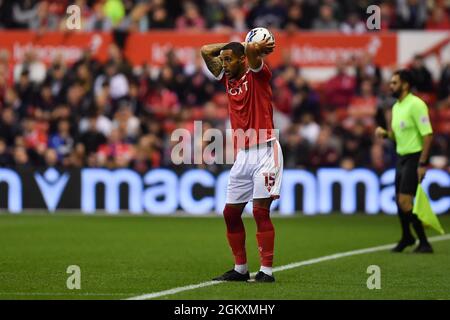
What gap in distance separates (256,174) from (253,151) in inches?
8.5

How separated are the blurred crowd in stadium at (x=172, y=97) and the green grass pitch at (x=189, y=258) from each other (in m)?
1.67

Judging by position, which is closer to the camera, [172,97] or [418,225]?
[418,225]

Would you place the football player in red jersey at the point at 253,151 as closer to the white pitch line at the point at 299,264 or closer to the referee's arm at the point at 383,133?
the white pitch line at the point at 299,264

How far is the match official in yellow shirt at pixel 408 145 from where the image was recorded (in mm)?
14008

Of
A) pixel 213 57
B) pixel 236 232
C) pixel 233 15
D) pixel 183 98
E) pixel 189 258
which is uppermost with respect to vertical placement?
pixel 233 15

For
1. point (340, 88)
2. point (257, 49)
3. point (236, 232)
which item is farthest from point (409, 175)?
point (340, 88)

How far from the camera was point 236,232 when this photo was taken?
35.6 feet

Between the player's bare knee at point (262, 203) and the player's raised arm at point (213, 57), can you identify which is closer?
the player's bare knee at point (262, 203)

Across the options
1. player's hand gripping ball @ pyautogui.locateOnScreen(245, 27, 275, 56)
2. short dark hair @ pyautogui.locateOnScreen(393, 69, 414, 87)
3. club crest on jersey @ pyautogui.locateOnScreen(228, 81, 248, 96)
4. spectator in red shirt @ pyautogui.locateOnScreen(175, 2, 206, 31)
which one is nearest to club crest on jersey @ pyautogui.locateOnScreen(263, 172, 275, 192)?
club crest on jersey @ pyautogui.locateOnScreen(228, 81, 248, 96)

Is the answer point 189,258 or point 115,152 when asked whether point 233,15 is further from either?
point 189,258

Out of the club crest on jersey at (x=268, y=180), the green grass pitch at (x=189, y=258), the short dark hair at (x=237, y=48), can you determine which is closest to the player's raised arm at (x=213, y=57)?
the short dark hair at (x=237, y=48)

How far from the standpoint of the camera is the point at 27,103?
23.2m

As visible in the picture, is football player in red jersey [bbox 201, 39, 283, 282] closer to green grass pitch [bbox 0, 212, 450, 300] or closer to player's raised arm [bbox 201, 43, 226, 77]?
player's raised arm [bbox 201, 43, 226, 77]
